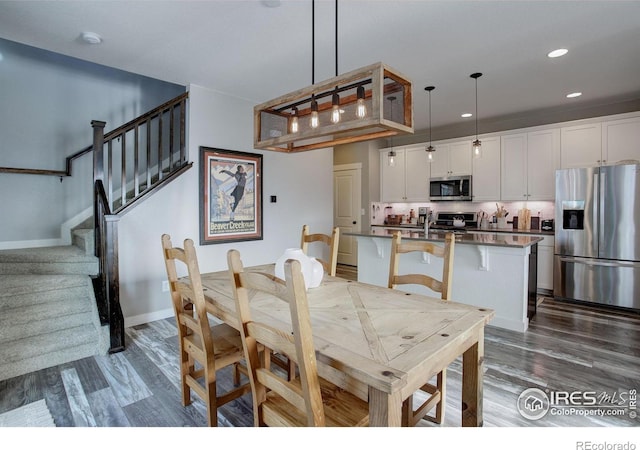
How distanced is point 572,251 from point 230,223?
4.40m

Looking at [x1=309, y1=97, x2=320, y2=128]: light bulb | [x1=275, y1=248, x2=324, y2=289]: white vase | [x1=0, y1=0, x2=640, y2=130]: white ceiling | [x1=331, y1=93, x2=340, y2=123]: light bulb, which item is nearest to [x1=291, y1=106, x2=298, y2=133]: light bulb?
[x1=309, y1=97, x2=320, y2=128]: light bulb

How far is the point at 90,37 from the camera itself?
9.05 feet

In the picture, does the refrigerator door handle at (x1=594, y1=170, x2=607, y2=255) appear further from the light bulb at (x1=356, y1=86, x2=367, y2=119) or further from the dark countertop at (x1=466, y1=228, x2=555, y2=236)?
the light bulb at (x1=356, y1=86, x2=367, y2=119)

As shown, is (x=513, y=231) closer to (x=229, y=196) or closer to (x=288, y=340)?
(x=229, y=196)

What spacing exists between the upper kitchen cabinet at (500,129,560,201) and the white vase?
440 centimetres

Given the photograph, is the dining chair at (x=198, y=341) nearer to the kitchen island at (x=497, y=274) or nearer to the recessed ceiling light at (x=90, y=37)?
the recessed ceiling light at (x=90, y=37)

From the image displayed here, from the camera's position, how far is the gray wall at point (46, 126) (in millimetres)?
3512

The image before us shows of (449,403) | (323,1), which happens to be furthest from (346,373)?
(323,1)

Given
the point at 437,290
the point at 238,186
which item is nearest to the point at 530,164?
the point at 437,290

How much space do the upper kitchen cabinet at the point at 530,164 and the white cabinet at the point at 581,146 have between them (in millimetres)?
82

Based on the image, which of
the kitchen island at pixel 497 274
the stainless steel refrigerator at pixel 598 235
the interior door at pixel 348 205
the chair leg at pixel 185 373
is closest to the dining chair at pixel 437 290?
the chair leg at pixel 185 373
